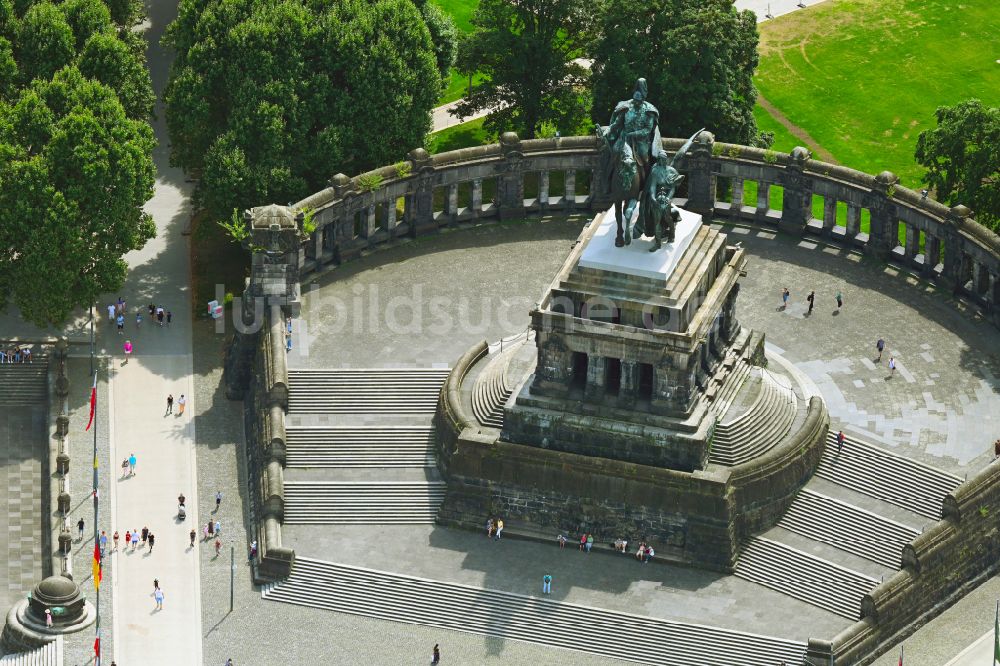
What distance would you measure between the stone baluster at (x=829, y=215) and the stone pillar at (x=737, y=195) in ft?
19.3

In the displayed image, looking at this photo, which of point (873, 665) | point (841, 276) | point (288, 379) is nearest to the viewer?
point (873, 665)

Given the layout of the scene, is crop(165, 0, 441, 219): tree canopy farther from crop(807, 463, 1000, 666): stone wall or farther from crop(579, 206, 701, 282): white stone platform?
crop(807, 463, 1000, 666): stone wall

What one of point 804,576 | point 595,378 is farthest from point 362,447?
point 804,576

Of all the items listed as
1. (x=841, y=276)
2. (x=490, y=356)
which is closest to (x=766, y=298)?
(x=841, y=276)

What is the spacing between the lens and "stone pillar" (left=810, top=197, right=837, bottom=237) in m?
182

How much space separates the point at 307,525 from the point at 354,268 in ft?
85.3

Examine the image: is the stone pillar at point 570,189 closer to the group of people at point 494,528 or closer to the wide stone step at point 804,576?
the group of people at point 494,528

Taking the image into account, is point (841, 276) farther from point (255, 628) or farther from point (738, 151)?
point (255, 628)

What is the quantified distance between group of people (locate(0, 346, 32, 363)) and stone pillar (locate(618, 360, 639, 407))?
141ft

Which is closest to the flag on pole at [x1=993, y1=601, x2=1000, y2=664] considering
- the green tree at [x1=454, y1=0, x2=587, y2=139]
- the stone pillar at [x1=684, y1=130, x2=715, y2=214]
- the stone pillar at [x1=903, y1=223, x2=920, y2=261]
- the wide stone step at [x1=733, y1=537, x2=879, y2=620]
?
the wide stone step at [x1=733, y1=537, x2=879, y2=620]

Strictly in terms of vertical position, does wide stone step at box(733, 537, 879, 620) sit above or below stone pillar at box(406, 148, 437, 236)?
below

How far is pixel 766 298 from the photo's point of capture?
176750 millimetres

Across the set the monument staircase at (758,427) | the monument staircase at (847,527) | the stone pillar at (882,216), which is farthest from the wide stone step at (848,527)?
the stone pillar at (882,216)

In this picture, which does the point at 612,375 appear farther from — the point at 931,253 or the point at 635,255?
the point at 931,253
